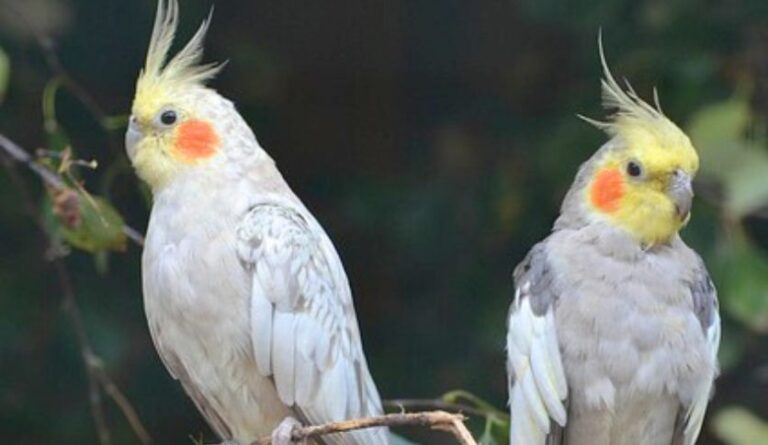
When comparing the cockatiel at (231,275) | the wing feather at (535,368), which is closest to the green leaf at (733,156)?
the wing feather at (535,368)

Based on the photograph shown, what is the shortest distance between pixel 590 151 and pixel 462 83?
1.03 m

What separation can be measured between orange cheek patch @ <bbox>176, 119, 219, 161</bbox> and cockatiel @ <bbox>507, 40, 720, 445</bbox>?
742mm

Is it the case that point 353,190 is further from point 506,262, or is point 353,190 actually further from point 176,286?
point 176,286

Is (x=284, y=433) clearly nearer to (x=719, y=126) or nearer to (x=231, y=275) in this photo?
(x=231, y=275)

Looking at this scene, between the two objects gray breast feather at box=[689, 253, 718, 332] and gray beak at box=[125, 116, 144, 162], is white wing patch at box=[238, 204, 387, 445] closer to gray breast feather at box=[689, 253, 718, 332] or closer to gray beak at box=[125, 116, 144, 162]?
gray beak at box=[125, 116, 144, 162]

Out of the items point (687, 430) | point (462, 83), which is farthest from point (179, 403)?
point (687, 430)

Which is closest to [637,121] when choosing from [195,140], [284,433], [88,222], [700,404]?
[700,404]

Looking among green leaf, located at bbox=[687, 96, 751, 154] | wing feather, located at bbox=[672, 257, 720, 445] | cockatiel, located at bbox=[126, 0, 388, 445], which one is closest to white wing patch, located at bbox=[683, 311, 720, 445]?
wing feather, located at bbox=[672, 257, 720, 445]

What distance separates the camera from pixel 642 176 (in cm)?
396

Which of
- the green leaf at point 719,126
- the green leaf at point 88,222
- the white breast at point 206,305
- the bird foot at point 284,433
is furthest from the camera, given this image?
the green leaf at point 719,126

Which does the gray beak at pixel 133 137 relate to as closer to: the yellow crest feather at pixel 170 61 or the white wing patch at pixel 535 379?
the yellow crest feather at pixel 170 61

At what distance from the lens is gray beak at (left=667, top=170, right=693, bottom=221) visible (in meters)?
3.89

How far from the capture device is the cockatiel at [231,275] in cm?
387

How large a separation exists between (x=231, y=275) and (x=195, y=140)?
1.03ft
